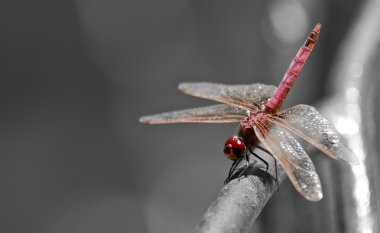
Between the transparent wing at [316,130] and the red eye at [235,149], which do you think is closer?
the transparent wing at [316,130]

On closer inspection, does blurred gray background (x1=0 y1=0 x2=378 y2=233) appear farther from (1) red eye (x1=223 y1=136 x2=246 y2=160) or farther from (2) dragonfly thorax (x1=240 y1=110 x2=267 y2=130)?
(1) red eye (x1=223 y1=136 x2=246 y2=160)

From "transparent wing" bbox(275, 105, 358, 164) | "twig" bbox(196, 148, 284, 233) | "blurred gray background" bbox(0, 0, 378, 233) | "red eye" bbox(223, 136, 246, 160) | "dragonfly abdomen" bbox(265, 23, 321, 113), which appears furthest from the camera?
"blurred gray background" bbox(0, 0, 378, 233)

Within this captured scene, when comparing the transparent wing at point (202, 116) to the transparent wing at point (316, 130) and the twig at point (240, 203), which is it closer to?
the transparent wing at point (316, 130)

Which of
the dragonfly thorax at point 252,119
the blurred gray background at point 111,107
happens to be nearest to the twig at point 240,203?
the dragonfly thorax at point 252,119

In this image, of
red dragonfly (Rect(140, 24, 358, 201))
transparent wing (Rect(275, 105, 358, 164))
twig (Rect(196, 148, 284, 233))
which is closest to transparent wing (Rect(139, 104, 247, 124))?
red dragonfly (Rect(140, 24, 358, 201))

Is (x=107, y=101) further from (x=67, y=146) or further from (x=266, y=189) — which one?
(x=266, y=189)

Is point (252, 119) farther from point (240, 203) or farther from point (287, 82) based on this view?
point (240, 203)
